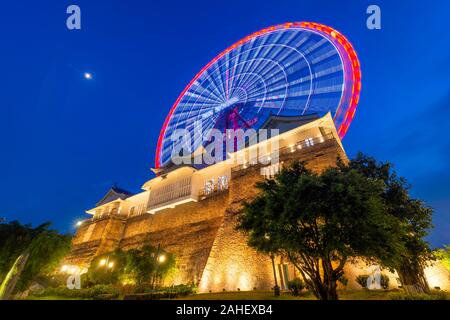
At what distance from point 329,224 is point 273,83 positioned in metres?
20.2

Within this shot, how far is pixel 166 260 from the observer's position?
20.8m

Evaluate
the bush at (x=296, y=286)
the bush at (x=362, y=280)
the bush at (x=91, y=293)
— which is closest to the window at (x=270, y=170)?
the bush at (x=296, y=286)

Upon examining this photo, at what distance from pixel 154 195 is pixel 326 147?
2096 cm

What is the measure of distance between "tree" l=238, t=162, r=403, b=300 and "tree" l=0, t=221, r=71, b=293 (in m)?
16.5

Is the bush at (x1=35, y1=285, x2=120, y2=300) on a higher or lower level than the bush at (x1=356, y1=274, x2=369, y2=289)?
lower

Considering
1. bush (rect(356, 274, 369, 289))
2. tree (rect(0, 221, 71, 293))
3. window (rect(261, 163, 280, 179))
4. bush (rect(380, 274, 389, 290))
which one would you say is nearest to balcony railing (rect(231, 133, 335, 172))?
window (rect(261, 163, 280, 179))

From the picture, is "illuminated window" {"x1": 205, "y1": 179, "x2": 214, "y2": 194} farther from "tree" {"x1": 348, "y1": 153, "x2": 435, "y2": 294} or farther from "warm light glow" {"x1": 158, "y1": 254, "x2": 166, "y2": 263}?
"tree" {"x1": 348, "y1": 153, "x2": 435, "y2": 294}

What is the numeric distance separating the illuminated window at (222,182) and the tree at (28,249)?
49.2 feet

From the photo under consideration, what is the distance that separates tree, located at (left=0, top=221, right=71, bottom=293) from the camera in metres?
16.6

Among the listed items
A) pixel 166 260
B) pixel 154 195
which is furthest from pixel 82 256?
pixel 166 260

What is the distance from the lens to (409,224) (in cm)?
1307

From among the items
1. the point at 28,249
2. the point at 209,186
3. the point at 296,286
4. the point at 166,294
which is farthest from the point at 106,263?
the point at 296,286

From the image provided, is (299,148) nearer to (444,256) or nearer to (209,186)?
(209,186)
